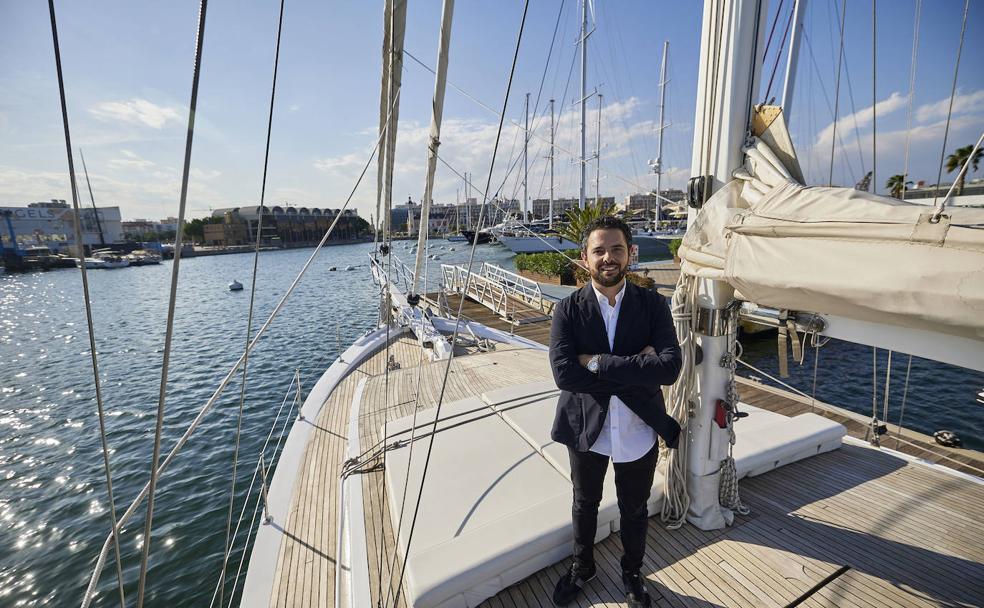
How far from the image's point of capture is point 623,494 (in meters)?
1.92

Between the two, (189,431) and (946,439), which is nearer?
(189,431)

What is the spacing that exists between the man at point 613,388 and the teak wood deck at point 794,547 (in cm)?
46

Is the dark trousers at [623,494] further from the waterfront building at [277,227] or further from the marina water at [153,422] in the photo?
the waterfront building at [277,227]

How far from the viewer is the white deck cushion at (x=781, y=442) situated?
2938 millimetres

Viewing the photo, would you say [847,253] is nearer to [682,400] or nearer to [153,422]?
[682,400]

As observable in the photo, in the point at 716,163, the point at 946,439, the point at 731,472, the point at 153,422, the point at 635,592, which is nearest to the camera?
the point at 635,592

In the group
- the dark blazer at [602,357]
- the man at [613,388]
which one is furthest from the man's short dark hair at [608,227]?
the dark blazer at [602,357]

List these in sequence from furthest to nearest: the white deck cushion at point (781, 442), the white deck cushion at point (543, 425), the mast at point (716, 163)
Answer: the white deck cushion at point (781, 442), the white deck cushion at point (543, 425), the mast at point (716, 163)

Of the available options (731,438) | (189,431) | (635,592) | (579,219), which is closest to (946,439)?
(731,438)

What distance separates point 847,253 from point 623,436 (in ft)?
3.82

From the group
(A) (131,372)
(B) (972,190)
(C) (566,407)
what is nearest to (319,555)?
(C) (566,407)

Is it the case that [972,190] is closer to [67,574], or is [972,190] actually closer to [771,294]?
[771,294]

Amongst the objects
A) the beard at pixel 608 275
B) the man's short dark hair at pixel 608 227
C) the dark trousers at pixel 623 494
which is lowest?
the dark trousers at pixel 623 494

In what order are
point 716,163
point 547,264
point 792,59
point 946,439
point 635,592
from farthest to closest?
point 547,264 → point 792,59 → point 946,439 → point 716,163 → point 635,592
